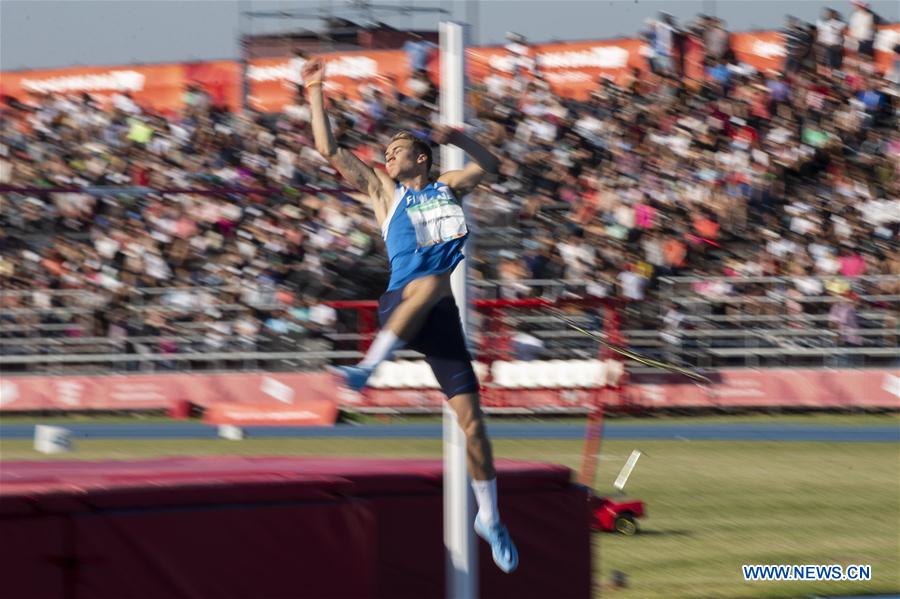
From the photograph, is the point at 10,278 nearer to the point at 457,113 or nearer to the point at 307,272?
the point at 307,272

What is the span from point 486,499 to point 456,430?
26 centimetres

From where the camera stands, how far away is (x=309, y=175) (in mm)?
15555

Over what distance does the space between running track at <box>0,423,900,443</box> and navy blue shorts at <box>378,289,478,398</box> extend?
9816 mm

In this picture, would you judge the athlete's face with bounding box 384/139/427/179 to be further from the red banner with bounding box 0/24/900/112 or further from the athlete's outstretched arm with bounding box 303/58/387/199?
the red banner with bounding box 0/24/900/112

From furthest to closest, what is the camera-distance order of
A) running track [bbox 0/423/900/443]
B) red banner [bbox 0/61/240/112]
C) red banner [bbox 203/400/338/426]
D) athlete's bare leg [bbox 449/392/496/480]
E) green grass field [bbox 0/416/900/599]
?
red banner [bbox 0/61/240/112] < red banner [bbox 203/400/338/426] < running track [bbox 0/423/900/443] < green grass field [bbox 0/416/900/599] < athlete's bare leg [bbox 449/392/496/480]

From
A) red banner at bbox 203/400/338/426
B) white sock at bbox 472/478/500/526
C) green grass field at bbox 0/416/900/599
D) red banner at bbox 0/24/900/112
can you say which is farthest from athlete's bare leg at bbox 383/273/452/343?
red banner at bbox 203/400/338/426

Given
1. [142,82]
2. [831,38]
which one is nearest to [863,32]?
[831,38]

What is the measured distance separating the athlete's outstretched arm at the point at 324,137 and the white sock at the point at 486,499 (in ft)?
3.52

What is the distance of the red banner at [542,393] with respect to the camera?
51.8ft

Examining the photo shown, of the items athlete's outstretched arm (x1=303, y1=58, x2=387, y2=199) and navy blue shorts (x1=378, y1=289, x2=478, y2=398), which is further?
navy blue shorts (x1=378, y1=289, x2=478, y2=398)

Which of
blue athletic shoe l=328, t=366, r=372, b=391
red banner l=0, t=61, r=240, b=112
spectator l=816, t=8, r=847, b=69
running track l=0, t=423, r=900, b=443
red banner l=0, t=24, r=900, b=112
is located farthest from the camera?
red banner l=0, t=61, r=240, b=112

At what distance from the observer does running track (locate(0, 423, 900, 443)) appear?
1402cm

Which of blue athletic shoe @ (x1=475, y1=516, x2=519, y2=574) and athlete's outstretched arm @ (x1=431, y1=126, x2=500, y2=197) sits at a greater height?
athlete's outstretched arm @ (x1=431, y1=126, x2=500, y2=197)

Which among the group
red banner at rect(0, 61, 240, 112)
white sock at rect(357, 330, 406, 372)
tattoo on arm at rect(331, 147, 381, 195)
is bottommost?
red banner at rect(0, 61, 240, 112)
